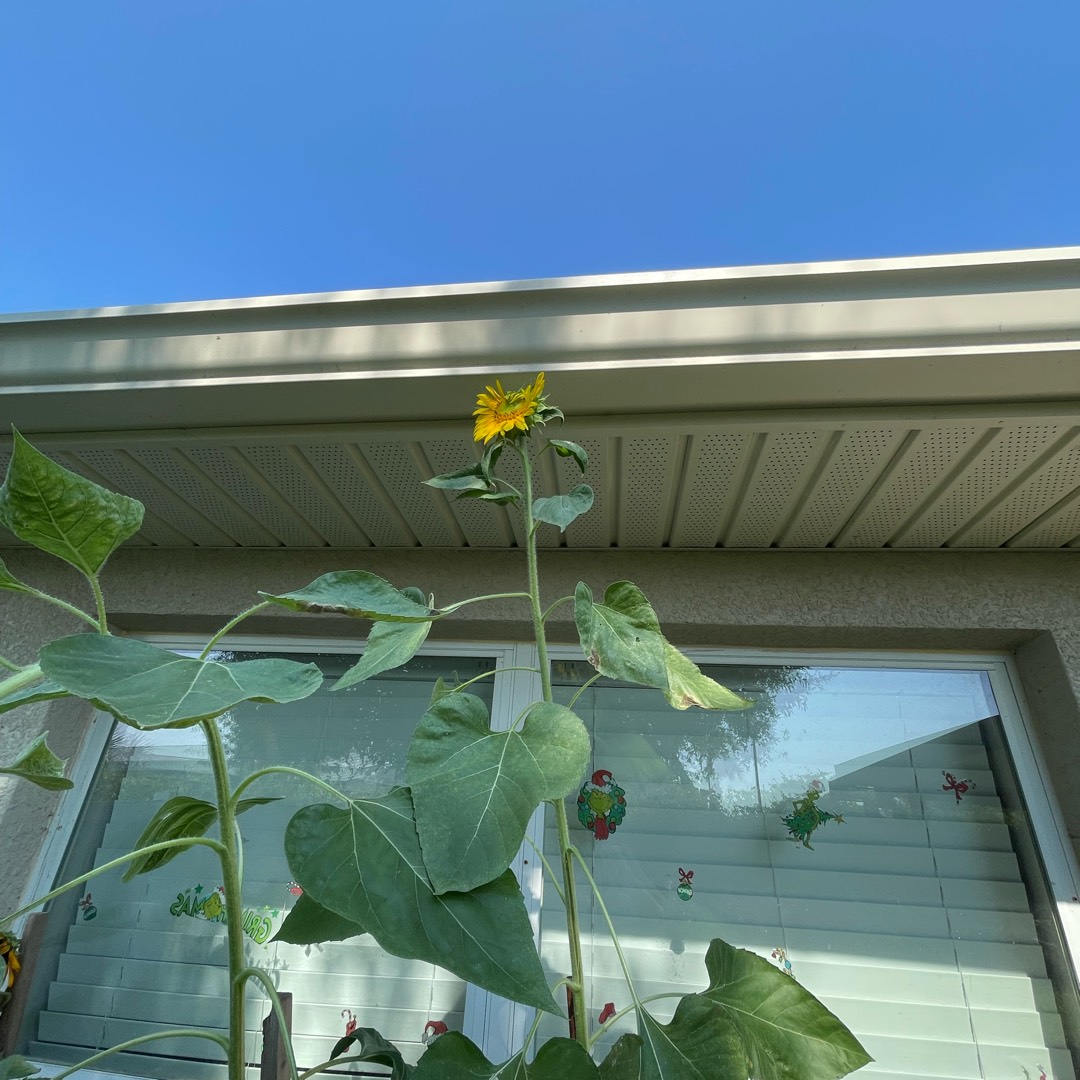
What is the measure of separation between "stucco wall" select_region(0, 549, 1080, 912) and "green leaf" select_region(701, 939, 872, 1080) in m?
0.88

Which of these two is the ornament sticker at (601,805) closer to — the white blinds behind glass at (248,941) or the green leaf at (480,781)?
the white blinds behind glass at (248,941)

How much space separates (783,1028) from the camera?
1.92 feet

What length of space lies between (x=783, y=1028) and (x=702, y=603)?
38.2 inches

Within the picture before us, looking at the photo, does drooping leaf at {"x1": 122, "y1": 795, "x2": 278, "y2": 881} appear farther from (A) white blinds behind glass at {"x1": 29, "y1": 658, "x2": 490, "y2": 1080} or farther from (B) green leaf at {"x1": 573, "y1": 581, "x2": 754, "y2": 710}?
(A) white blinds behind glass at {"x1": 29, "y1": 658, "x2": 490, "y2": 1080}

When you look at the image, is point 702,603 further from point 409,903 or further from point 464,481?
point 409,903

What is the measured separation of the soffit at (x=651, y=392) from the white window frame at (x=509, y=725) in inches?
13.4

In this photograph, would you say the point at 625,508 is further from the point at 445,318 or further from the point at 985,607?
the point at 985,607

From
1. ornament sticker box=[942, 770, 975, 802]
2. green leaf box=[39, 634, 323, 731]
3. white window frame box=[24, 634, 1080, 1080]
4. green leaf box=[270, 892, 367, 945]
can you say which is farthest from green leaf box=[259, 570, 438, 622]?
ornament sticker box=[942, 770, 975, 802]

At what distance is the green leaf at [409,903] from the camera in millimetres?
443

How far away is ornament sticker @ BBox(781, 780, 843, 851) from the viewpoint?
1.40 m

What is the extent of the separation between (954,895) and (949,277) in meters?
1.26

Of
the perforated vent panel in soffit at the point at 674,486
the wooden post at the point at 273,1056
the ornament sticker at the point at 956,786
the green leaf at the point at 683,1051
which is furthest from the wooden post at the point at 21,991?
the ornament sticker at the point at 956,786

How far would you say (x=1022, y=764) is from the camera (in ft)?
4.59

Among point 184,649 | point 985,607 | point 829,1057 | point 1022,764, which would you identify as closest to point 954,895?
point 1022,764
